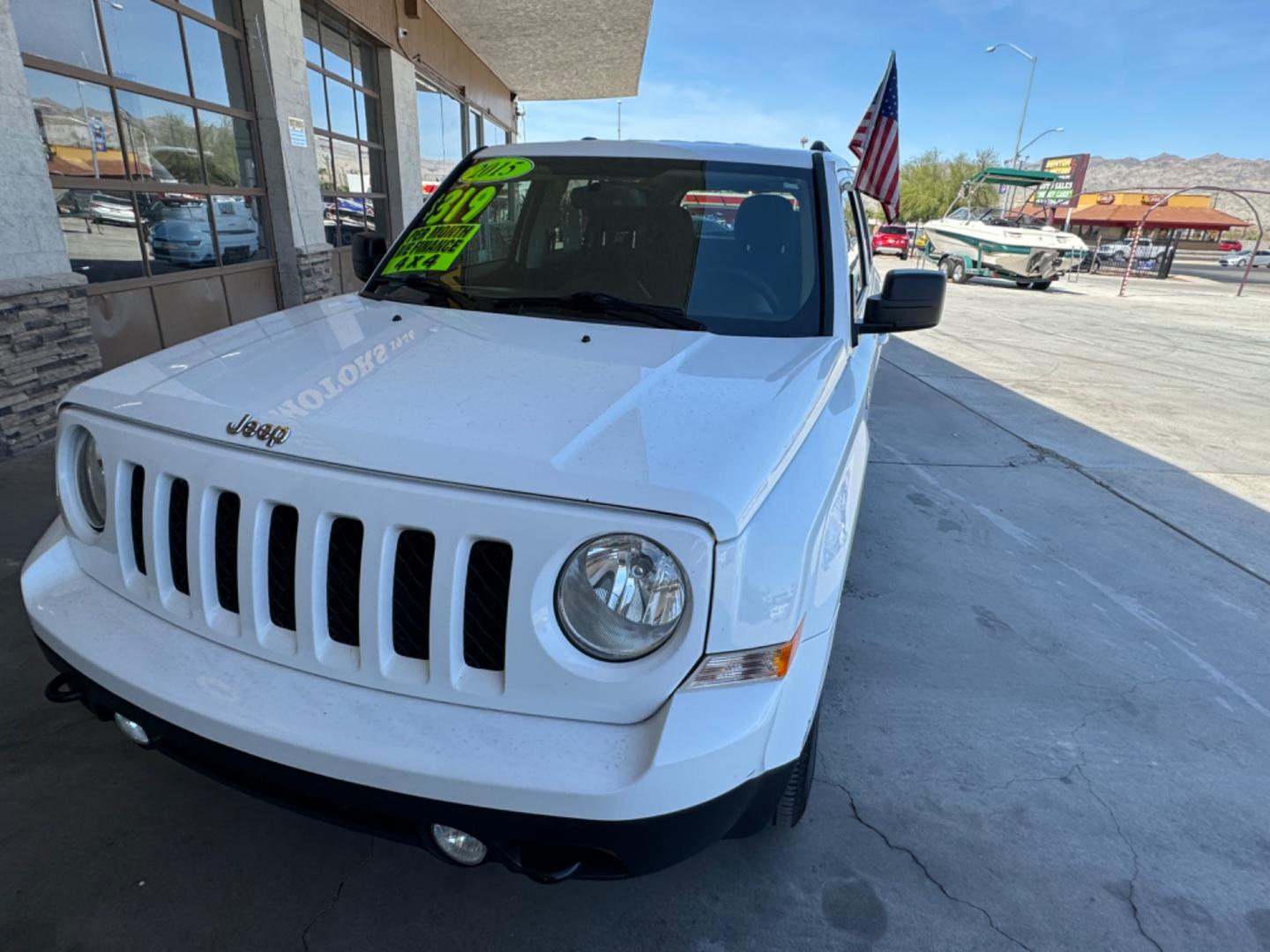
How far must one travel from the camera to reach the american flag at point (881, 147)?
9.29 m

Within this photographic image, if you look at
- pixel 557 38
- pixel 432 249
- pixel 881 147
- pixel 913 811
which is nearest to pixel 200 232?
pixel 432 249

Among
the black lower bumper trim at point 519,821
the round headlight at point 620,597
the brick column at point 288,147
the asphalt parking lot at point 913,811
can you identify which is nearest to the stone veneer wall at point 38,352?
the asphalt parking lot at point 913,811

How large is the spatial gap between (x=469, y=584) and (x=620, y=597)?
0.95ft

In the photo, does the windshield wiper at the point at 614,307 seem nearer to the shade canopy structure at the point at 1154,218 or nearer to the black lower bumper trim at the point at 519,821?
the black lower bumper trim at the point at 519,821

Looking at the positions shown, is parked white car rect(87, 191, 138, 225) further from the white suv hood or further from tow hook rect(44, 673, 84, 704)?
tow hook rect(44, 673, 84, 704)

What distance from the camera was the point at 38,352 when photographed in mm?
4094

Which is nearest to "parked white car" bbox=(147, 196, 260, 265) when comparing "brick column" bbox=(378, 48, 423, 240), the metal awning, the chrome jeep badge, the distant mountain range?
"brick column" bbox=(378, 48, 423, 240)

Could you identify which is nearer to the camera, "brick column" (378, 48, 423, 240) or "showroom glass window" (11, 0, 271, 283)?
"showroom glass window" (11, 0, 271, 283)

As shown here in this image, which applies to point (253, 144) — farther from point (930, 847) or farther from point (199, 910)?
point (930, 847)

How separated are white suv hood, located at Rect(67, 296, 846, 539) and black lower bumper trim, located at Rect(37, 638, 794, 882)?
52cm

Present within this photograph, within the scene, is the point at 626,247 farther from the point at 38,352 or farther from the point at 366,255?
the point at 38,352

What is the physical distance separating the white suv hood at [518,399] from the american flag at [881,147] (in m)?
8.35

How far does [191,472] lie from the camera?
1493mm

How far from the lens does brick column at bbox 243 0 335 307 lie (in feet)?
21.2
